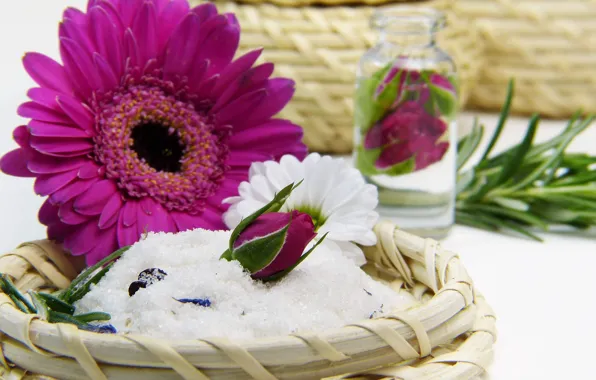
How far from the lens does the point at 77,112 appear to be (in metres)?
0.46

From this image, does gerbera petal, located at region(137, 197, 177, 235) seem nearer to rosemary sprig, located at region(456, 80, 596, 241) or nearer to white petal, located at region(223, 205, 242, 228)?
white petal, located at region(223, 205, 242, 228)

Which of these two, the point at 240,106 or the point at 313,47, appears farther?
the point at 313,47

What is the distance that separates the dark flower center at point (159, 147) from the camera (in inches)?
19.9

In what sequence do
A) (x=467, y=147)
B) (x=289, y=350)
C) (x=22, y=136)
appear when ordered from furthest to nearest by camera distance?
1. (x=467, y=147)
2. (x=22, y=136)
3. (x=289, y=350)

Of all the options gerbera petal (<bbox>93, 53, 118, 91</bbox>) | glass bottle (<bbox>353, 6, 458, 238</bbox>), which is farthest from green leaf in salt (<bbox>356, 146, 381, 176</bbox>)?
gerbera petal (<bbox>93, 53, 118, 91</bbox>)

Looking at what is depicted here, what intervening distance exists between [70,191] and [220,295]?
0.46 ft

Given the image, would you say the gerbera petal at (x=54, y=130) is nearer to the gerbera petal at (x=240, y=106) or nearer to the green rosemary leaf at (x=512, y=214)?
the gerbera petal at (x=240, y=106)

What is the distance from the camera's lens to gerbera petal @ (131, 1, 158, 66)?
0.48 m

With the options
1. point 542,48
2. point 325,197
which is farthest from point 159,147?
point 542,48

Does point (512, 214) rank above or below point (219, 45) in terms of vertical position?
below

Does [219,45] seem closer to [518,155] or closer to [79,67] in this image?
[79,67]

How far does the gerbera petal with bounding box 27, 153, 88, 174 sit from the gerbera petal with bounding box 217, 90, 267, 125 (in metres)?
A: 0.10

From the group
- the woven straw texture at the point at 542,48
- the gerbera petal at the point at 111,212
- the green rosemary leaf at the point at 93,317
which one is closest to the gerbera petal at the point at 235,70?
the gerbera petal at the point at 111,212

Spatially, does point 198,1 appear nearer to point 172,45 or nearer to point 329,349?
point 172,45
